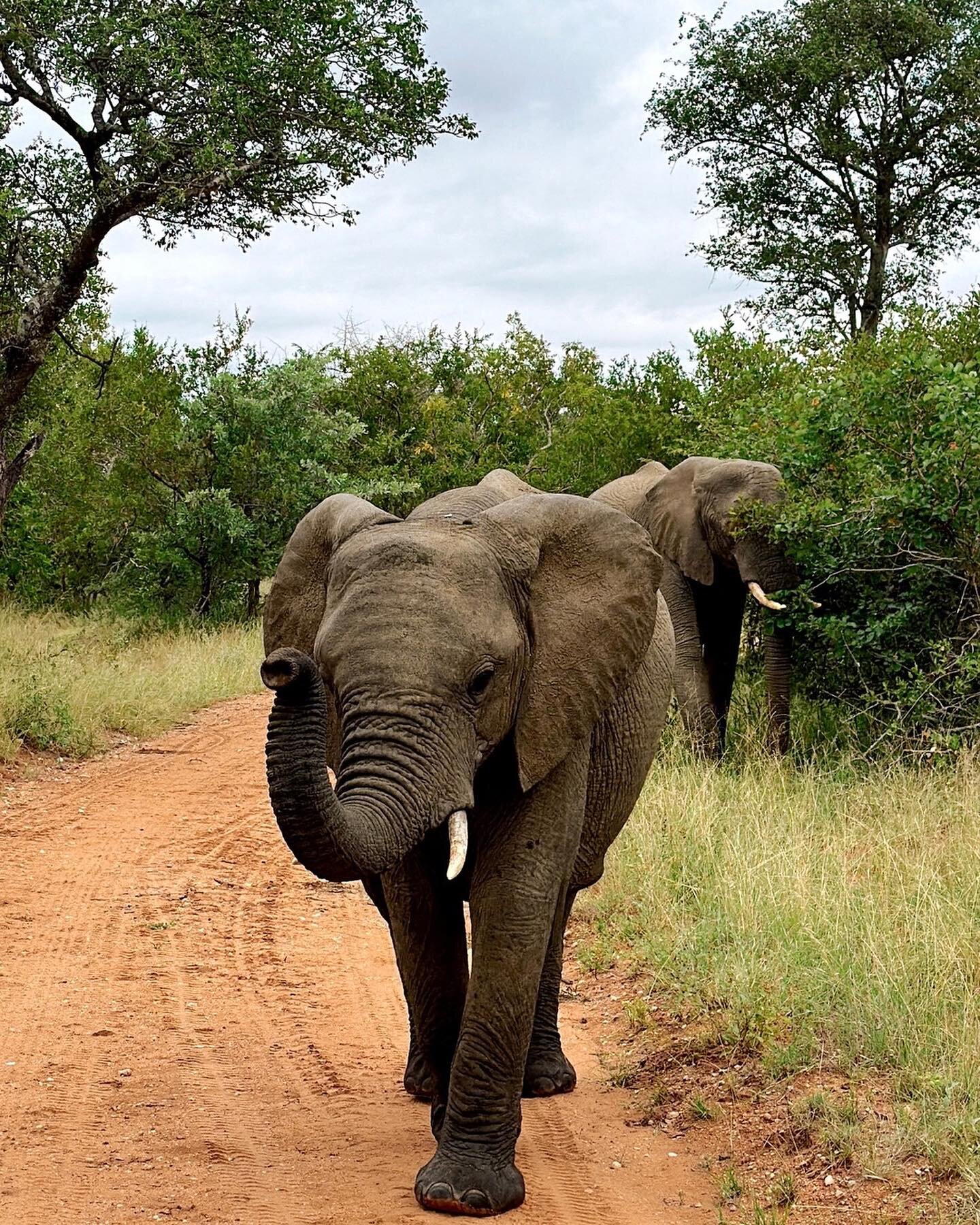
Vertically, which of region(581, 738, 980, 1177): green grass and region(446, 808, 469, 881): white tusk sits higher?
region(446, 808, 469, 881): white tusk

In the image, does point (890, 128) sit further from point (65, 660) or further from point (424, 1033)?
point (424, 1033)

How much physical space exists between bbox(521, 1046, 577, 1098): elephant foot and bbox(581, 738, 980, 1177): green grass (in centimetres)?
64

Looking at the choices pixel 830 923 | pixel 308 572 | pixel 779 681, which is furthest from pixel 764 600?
pixel 308 572

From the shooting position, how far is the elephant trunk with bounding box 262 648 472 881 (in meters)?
3.32

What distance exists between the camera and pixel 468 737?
388cm

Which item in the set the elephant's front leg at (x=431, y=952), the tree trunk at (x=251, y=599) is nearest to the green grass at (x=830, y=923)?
the elephant's front leg at (x=431, y=952)

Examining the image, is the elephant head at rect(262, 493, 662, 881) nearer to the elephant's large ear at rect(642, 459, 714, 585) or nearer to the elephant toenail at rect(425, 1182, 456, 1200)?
the elephant toenail at rect(425, 1182, 456, 1200)

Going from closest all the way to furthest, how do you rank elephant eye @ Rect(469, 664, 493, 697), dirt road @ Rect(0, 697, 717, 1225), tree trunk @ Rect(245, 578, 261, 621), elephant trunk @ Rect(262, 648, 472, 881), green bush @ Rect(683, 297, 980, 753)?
elephant trunk @ Rect(262, 648, 472, 881)
elephant eye @ Rect(469, 664, 493, 697)
dirt road @ Rect(0, 697, 717, 1225)
green bush @ Rect(683, 297, 980, 753)
tree trunk @ Rect(245, 578, 261, 621)

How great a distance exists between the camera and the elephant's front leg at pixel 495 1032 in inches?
165

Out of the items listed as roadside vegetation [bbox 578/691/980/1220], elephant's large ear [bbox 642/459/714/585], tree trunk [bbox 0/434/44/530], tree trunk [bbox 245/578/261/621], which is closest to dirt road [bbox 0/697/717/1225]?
roadside vegetation [bbox 578/691/980/1220]

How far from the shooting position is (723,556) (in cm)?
1128

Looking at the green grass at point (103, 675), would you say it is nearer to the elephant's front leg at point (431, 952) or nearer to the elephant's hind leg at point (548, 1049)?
the elephant's hind leg at point (548, 1049)

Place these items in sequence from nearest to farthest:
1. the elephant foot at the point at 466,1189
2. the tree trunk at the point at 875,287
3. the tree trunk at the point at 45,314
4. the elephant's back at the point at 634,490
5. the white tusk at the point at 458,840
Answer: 1. the white tusk at the point at 458,840
2. the elephant foot at the point at 466,1189
3. the elephant's back at the point at 634,490
4. the tree trunk at the point at 45,314
5. the tree trunk at the point at 875,287

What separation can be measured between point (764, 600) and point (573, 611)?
6.16m
